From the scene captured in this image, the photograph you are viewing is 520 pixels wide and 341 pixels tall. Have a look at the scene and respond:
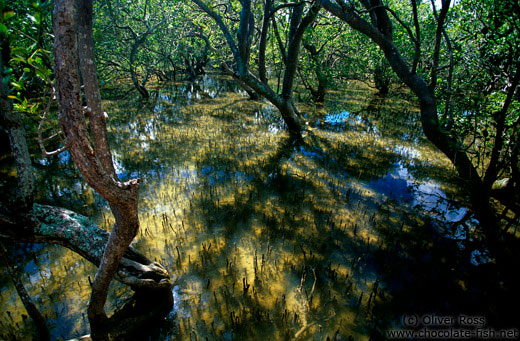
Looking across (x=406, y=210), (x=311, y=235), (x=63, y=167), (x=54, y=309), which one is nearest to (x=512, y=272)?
(x=406, y=210)

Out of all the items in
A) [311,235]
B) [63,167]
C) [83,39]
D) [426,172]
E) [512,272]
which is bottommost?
[512,272]

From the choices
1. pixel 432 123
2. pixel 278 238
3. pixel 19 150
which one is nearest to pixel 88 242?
pixel 19 150

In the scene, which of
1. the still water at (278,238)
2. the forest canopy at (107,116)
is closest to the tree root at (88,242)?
the forest canopy at (107,116)

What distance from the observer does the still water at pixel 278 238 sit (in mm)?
3041

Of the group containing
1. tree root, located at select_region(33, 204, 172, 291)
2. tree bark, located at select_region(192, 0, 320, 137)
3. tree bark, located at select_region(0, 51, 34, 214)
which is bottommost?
tree root, located at select_region(33, 204, 172, 291)

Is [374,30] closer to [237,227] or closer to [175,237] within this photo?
[237,227]

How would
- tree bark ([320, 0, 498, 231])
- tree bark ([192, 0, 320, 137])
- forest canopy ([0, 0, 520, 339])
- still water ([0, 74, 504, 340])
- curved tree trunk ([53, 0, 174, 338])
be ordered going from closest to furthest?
1. curved tree trunk ([53, 0, 174, 338])
2. forest canopy ([0, 0, 520, 339])
3. still water ([0, 74, 504, 340])
4. tree bark ([320, 0, 498, 231])
5. tree bark ([192, 0, 320, 137])

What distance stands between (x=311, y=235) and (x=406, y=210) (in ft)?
6.93

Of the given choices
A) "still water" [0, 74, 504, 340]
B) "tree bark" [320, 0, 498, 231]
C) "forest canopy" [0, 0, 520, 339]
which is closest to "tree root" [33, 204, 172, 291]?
"forest canopy" [0, 0, 520, 339]

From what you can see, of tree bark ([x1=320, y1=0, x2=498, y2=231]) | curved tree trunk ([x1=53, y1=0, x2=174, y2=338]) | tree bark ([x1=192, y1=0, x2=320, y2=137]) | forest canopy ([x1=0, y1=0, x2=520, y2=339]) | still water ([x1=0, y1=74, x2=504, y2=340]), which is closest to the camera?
curved tree trunk ([x1=53, y1=0, x2=174, y2=338])

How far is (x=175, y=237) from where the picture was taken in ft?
14.0

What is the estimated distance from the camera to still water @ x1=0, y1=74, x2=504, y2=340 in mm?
3041

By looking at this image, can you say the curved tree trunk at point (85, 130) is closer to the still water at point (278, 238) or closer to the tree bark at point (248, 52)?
the still water at point (278, 238)

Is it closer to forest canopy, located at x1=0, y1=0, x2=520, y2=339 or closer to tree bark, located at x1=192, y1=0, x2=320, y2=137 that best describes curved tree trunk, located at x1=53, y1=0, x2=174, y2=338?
forest canopy, located at x1=0, y1=0, x2=520, y2=339
